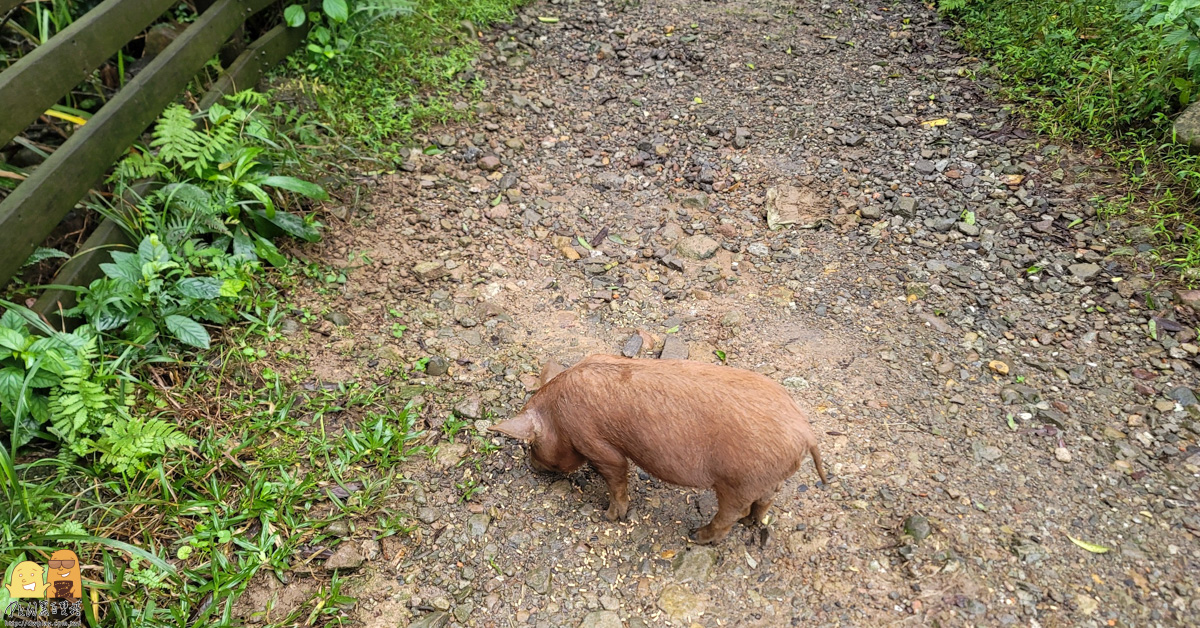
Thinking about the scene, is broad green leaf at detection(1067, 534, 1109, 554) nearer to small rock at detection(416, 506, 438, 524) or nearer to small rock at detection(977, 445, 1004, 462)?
small rock at detection(977, 445, 1004, 462)

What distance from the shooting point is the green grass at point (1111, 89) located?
4781 mm

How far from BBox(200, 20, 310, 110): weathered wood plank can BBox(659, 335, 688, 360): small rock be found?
3619 mm

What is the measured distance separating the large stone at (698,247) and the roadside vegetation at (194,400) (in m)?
2.07

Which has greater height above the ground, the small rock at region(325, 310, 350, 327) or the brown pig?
the brown pig

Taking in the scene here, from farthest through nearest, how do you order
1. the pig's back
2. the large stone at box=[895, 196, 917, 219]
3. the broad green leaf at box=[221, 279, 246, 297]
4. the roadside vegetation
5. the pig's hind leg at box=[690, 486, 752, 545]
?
the large stone at box=[895, 196, 917, 219] < the broad green leaf at box=[221, 279, 246, 297] < the roadside vegetation < the pig's hind leg at box=[690, 486, 752, 545] < the pig's back

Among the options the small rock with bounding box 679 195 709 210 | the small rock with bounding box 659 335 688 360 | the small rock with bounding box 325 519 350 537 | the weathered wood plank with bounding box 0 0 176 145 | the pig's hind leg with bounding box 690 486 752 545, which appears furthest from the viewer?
the small rock with bounding box 679 195 709 210

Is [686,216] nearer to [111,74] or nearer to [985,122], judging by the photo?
[985,122]

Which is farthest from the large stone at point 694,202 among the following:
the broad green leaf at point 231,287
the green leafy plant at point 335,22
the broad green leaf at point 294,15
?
the broad green leaf at point 294,15

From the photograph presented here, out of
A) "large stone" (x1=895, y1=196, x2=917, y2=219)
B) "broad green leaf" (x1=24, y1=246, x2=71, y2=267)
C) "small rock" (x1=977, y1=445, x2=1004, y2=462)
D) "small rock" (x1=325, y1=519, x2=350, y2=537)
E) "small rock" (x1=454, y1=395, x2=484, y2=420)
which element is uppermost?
"broad green leaf" (x1=24, y1=246, x2=71, y2=267)

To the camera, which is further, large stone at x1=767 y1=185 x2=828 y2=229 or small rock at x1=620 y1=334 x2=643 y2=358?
large stone at x1=767 y1=185 x2=828 y2=229

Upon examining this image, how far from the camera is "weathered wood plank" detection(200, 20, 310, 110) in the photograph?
5094 millimetres

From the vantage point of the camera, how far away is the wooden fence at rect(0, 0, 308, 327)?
11.8 feet

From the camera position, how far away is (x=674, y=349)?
4.33 metres

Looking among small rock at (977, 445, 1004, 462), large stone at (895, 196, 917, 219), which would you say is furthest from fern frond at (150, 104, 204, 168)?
small rock at (977, 445, 1004, 462)
